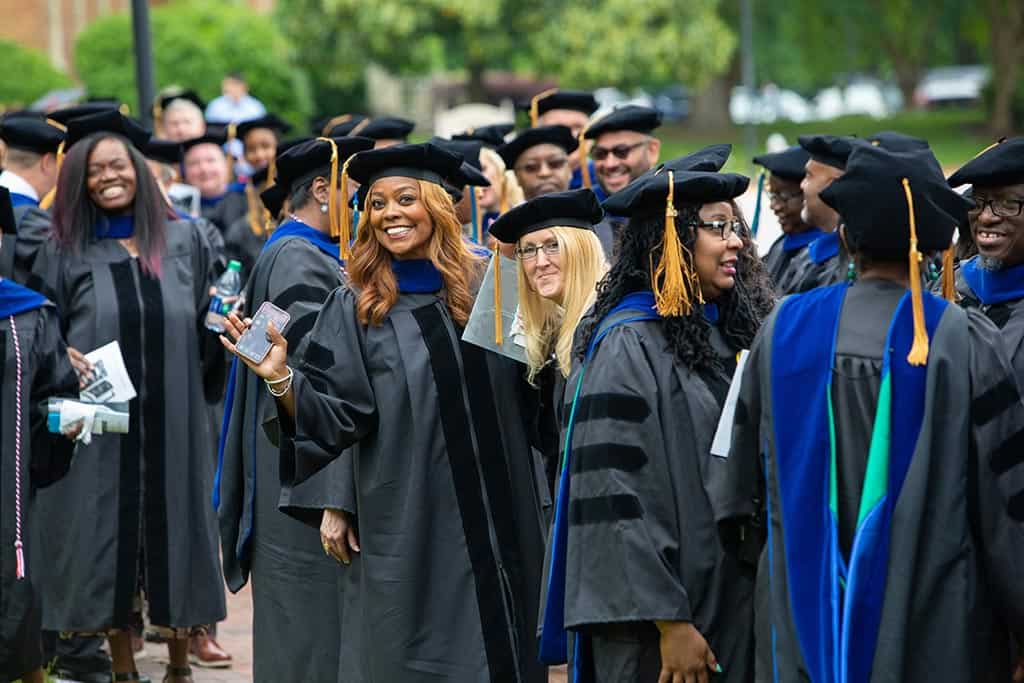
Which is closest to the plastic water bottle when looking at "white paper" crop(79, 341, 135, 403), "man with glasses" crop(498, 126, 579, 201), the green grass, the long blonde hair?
"white paper" crop(79, 341, 135, 403)

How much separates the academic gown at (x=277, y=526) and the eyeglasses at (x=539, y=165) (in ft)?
7.36

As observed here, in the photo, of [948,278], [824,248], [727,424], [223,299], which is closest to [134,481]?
[223,299]

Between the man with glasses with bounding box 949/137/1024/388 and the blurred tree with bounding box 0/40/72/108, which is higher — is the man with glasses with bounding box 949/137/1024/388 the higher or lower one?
the lower one

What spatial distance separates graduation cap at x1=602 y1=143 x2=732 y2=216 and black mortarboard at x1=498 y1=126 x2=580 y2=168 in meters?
3.61

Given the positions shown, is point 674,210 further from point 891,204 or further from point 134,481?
point 134,481

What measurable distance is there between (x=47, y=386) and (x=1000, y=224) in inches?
140

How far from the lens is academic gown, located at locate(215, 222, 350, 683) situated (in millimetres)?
6598

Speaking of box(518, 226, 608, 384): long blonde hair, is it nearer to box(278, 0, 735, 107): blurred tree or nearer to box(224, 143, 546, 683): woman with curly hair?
box(224, 143, 546, 683): woman with curly hair

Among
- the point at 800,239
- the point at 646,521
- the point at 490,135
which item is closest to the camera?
the point at 646,521

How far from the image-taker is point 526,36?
30859 millimetres

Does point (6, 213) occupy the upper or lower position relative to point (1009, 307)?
upper

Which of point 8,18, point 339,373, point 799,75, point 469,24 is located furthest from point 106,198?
point 799,75

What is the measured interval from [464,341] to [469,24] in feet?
80.8

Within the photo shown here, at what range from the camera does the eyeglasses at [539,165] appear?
9.00 m
